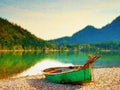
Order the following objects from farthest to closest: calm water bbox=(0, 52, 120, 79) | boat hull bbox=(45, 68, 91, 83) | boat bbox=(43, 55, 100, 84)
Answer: calm water bbox=(0, 52, 120, 79)
boat hull bbox=(45, 68, 91, 83)
boat bbox=(43, 55, 100, 84)

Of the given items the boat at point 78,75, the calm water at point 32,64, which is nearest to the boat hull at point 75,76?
the boat at point 78,75

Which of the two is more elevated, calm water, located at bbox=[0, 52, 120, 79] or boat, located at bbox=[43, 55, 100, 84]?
boat, located at bbox=[43, 55, 100, 84]

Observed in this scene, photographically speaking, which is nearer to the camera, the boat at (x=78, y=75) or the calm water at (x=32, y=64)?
the boat at (x=78, y=75)

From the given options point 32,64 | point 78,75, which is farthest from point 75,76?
point 32,64

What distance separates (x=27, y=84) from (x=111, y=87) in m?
8.80

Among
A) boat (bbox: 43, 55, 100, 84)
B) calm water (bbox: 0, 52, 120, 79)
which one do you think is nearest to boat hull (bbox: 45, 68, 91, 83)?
boat (bbox: 43, 55, 100, 84)

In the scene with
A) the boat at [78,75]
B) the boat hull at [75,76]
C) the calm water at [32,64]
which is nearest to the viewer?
the boat at [78,75]

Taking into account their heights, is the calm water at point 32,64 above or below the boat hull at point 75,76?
below

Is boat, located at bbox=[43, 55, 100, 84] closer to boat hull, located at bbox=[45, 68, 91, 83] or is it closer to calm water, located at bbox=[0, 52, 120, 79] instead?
boat hull, located at bbox=[45, 68, 91, 83]

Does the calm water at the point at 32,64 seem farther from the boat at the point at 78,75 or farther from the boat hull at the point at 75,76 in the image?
the boat hull at the point at 75,76

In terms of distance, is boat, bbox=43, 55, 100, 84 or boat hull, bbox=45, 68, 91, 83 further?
boat hull, bbox=45, 68, 91, 83

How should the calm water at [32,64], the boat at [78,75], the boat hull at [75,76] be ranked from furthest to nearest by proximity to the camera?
1. the calm water at [32,64]
2. the boat hull at [75,76]
3. the boat at [78,75]

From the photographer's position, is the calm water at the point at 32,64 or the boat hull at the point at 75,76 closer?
the boat hull at the point at 75,76

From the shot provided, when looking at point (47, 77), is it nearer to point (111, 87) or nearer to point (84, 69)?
point (84, 69)
